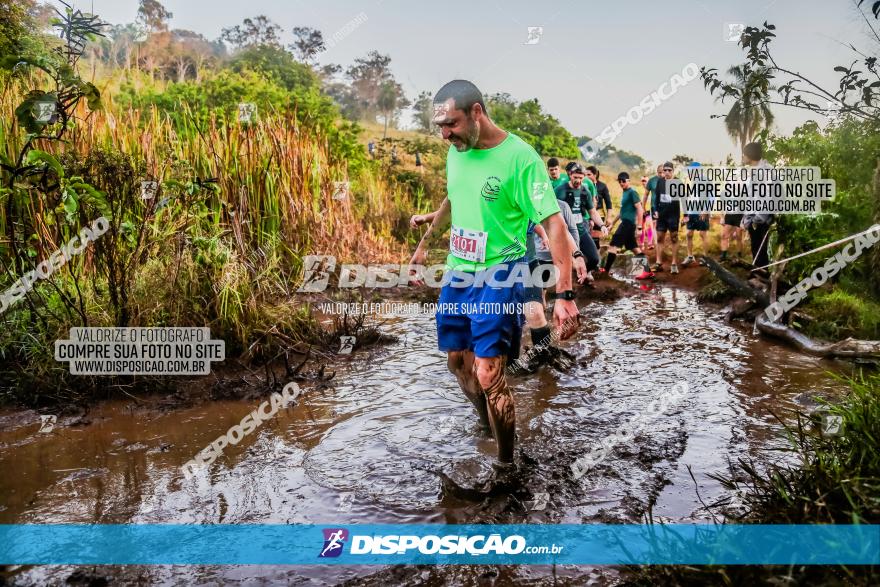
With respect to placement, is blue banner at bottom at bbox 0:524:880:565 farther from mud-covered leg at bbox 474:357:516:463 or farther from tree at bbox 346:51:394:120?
tree at bbox 346:51:394:120

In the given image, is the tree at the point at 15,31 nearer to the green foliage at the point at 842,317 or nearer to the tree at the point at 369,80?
the green foliage at the point at 842,317

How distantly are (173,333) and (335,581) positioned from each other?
339cm

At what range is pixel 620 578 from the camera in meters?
2.80

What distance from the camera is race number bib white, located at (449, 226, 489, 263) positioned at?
3586 mm

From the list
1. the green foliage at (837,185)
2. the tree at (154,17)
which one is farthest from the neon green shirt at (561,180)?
the tree at (154,17)

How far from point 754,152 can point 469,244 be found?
762cm

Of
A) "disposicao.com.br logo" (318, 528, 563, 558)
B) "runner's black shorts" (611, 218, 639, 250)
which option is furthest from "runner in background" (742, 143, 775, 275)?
"disposicao.com.br logo" (318, 528, 563, 558)

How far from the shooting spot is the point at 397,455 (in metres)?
4.20

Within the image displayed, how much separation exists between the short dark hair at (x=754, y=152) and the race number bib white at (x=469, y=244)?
297 inches

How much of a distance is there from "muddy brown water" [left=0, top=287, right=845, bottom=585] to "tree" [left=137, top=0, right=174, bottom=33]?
18011 millimetres

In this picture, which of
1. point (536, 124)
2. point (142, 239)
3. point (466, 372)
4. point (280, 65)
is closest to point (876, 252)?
point (466, 372)

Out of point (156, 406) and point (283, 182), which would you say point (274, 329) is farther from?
point (283, 182)

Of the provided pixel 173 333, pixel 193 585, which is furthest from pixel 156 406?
pixel 193 585

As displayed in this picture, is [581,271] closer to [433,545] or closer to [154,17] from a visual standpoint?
[433,545]
